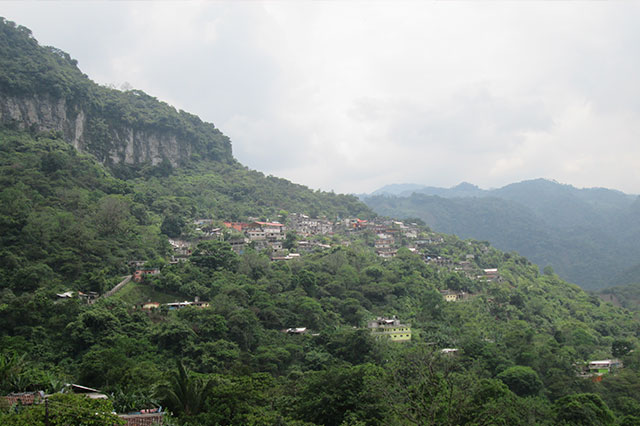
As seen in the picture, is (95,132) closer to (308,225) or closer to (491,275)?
(308,225)

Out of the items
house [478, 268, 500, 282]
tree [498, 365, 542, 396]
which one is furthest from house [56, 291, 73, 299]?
house [478, 268, 500, 282]

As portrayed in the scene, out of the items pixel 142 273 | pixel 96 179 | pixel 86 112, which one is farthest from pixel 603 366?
pixel 86 112

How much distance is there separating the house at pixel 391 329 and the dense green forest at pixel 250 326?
1.87ft

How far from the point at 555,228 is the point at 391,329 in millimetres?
103672

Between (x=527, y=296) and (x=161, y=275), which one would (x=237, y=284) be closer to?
(x=161, y=275)

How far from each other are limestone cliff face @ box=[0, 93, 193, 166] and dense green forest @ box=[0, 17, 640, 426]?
138cm

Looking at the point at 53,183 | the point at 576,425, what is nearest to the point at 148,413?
the point at 576,425

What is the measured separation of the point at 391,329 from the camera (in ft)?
104

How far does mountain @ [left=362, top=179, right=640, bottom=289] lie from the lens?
94.3 meters

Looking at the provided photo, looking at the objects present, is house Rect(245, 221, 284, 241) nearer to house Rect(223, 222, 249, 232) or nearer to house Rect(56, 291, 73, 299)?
house Rect(223, 222, 249, 232)

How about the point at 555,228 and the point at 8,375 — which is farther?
the point at 555,228

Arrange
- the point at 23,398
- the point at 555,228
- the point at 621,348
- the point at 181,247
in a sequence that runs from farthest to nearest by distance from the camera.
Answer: the point at 555,228, the point at 181,247, the point at 621,348, the point at 23,398

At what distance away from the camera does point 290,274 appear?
36156 mm

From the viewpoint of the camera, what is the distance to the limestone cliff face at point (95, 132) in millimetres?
47750
